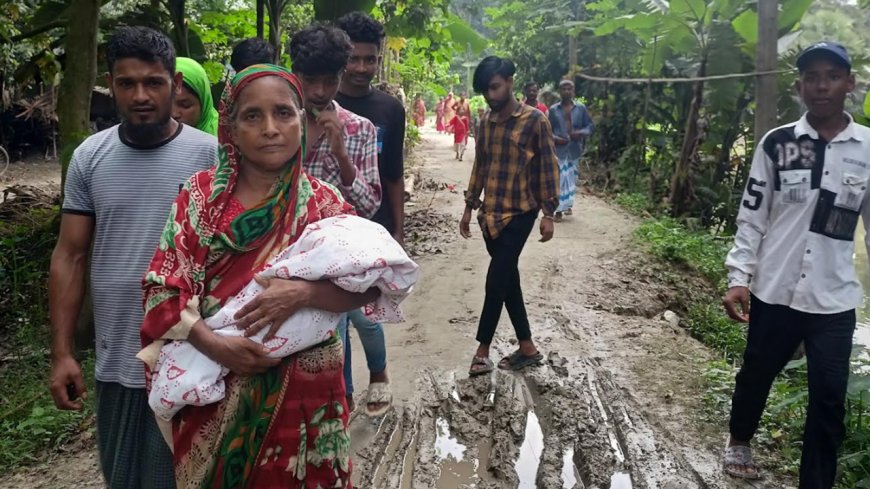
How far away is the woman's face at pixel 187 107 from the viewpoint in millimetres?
3004

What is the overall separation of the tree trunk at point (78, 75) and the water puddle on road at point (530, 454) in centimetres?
324

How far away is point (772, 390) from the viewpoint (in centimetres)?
432

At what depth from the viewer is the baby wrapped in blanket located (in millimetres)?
1818

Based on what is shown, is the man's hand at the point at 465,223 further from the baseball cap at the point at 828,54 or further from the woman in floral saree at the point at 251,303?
the woman in floral saree at the point at 251,303

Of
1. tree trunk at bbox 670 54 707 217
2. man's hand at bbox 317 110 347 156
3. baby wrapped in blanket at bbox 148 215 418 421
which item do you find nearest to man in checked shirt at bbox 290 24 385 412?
man's hand at bbox 317 110 347 156

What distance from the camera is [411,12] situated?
8867mm

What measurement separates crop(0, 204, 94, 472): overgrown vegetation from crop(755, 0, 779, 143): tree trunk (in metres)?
5.19

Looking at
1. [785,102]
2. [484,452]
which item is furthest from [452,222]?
[484,452]

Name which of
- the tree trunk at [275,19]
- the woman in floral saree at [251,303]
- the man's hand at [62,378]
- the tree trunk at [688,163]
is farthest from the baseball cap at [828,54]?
the tree trunk at [688,163]

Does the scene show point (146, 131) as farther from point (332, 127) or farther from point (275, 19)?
point (275, 19)

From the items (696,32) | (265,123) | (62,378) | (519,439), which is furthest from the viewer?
(696,32)

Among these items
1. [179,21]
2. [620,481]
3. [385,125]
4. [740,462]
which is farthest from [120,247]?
[179,21]

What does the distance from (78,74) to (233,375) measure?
11.0ft

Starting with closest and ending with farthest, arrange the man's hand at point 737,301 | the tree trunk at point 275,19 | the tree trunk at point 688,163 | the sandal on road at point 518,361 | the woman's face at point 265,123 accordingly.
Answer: the woman's face at point 265,123 < the man's hand at point 737,301 < the sandal on road at point 518,361 < the tree trunk at point 275,19 < the tree trunk at point 688,163
